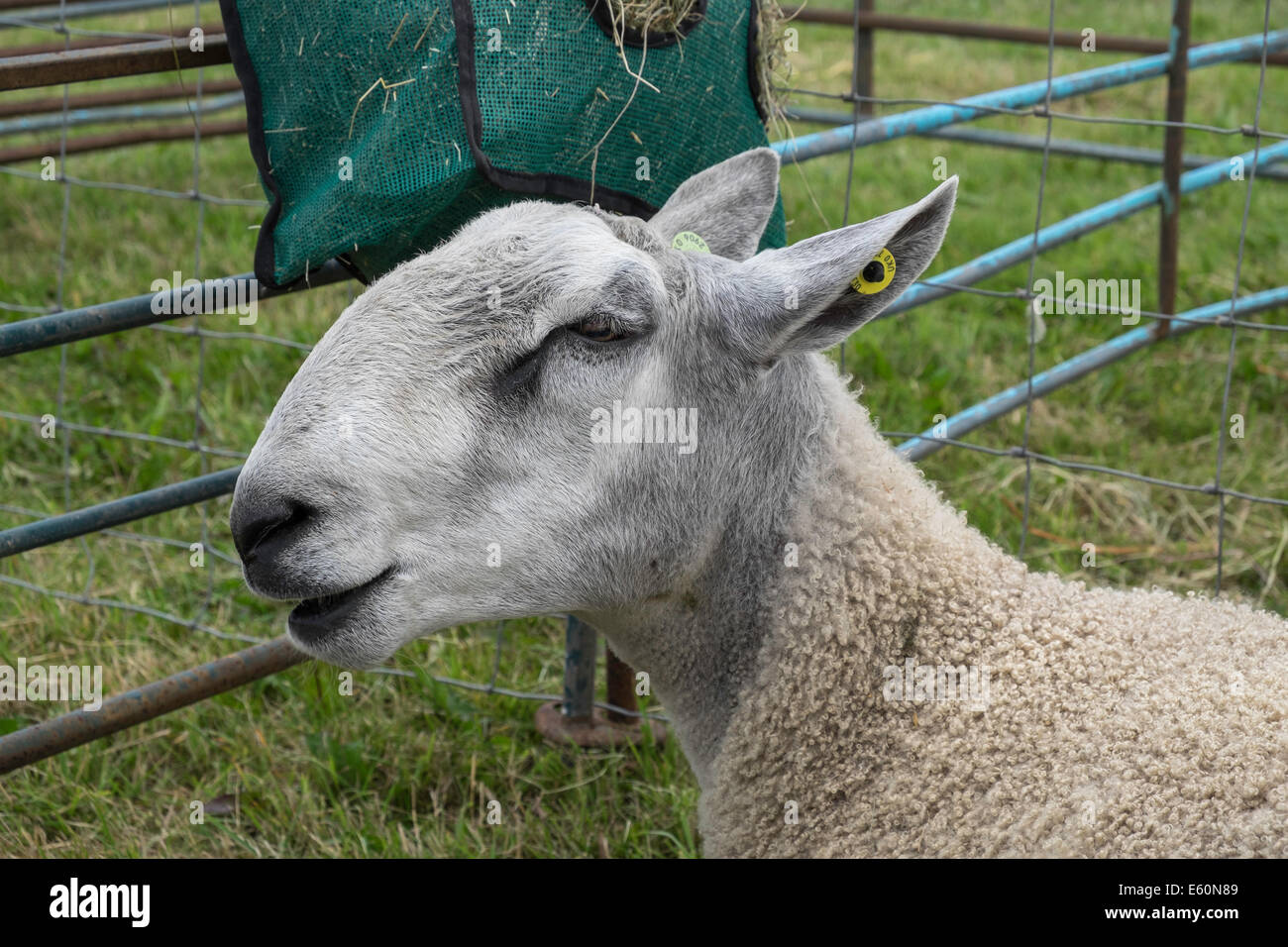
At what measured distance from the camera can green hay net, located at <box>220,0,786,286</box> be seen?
2506 millimetres

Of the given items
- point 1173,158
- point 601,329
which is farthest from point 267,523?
point 1173,158

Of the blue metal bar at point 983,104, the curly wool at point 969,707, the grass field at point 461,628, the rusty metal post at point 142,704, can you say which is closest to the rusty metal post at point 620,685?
the grass field at point 461,628

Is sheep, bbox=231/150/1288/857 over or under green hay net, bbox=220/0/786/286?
under

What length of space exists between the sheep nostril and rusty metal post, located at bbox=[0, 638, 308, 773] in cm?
60

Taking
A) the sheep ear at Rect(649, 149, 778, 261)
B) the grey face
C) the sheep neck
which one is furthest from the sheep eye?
the sheep ear at Rect(649, 149, 778, 261)

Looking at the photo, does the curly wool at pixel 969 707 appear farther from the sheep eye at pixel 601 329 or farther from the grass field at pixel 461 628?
the grass field at pixel 461 628

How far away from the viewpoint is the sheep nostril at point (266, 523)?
2.03m

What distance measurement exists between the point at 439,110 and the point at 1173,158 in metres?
2.99

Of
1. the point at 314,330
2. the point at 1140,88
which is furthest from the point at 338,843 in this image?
the point at 1140,88

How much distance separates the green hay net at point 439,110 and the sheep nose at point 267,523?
75 cm

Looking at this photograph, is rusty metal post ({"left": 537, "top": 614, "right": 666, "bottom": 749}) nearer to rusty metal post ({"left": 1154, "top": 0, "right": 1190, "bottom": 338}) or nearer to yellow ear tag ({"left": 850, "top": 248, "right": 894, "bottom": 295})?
yellow ear tag ({"left": 850, "top": 248, "right": 894, "bottom": 295})

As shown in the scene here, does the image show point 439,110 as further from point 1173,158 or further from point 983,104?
point 1173,158

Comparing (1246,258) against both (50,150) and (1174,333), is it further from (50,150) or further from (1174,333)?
(50,150)

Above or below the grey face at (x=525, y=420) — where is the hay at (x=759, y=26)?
above
